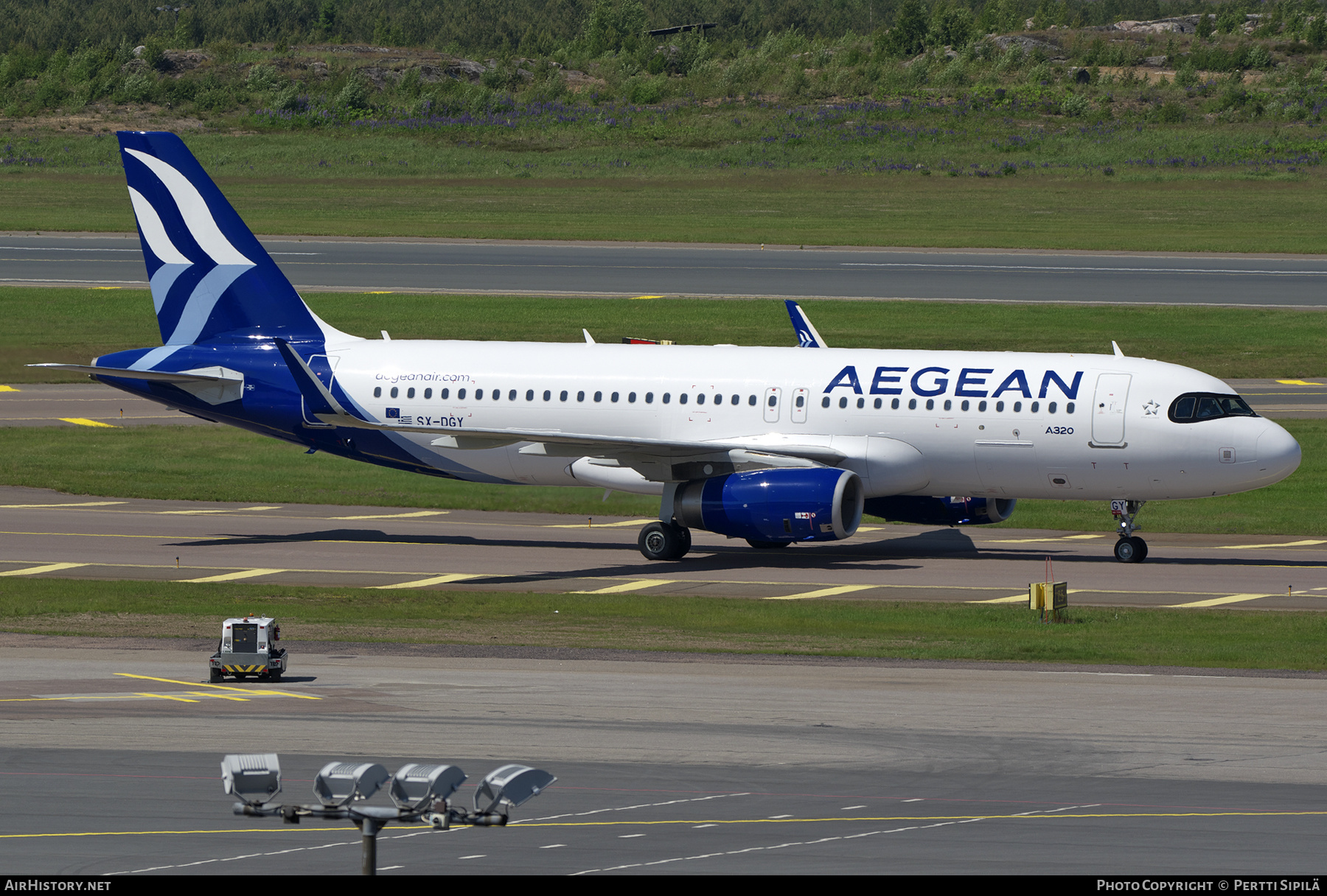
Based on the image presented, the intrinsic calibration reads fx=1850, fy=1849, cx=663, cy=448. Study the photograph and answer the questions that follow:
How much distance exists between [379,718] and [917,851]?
9.76 meters

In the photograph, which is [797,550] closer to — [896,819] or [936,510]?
[936,510]

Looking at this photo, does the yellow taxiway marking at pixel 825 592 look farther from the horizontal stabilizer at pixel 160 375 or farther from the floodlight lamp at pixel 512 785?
the floodlight lamp at pixel 512 785

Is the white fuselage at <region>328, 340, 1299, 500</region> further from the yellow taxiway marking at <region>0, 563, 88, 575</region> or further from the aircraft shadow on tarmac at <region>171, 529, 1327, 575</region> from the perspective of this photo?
the yellow taxiway marking at <region>0, 563, 88, 575</region>

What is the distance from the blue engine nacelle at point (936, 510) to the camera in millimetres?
44562

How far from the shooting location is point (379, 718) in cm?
2625

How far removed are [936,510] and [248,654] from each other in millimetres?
19998

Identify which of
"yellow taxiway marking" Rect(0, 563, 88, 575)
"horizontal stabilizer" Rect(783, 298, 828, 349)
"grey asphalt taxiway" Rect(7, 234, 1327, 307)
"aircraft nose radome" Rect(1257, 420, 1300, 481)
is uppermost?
"grey asphalt taxiway" Rect(7, 234, 1327, 307)

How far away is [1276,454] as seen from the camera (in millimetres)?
41125

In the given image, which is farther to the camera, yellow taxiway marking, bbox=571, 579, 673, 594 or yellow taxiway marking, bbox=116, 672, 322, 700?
yellow taxiway marking, bbox=571, 579, 673, 594

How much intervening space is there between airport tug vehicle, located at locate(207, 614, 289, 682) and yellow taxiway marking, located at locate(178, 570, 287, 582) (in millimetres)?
10546

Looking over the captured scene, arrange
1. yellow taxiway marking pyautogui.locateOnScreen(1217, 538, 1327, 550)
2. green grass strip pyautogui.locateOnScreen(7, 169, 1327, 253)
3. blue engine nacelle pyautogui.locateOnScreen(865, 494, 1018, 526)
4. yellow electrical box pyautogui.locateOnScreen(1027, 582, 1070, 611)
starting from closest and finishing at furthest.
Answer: yellow electrical box pyautogui.locateOnScreen(1027, 582, 1070, 611) < blue engine nacelle pyautogui.locateOnScreen(865, 494, 1018, 526) < yellow taxiway marking pyautogui.locateOnScreen(1217, 538, 1327, 550) < green grass strip pyautogui.locateOnScreen(7, 169, 1327, 253)

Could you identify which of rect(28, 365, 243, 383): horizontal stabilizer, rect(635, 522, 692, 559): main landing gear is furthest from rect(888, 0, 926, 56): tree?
rect(635, 522, 692, 559): main landing gear

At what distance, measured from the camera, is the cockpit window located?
41688 millimetres

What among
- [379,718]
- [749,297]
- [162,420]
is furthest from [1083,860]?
[749,297]
